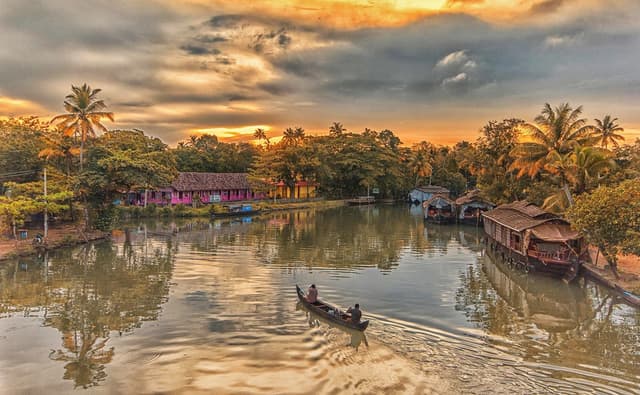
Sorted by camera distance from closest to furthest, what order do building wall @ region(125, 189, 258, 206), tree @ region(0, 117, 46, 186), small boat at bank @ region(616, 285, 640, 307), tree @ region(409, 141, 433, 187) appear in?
1. small boat at bank @ region(616, 285, 640, 307)
2. tree @ region(0, 117, 46, 186)
3. building wall @ region(125, 189, 258, 206)
4. tree @ region(409, 141, 433, 187)

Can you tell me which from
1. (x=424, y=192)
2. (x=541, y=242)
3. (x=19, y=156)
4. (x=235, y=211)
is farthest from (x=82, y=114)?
(x=424, y=192)

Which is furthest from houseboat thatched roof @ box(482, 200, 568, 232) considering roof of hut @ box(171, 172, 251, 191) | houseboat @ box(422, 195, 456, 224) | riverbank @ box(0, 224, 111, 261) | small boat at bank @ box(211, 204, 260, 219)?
roof of hut @ box(171, 172, 251, 191)

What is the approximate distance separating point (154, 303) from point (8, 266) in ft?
42.9

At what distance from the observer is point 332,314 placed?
642 inches

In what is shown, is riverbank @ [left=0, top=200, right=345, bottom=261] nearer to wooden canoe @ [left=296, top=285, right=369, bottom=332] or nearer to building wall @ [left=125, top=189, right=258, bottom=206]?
building wall @ [left=125, top=189, right=258, bottom=206]

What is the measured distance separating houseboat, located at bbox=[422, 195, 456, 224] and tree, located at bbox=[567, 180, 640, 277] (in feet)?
98.1

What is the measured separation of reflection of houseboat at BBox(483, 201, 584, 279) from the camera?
23422 millimetres

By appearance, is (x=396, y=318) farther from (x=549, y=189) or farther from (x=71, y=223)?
(x=71, y=223)

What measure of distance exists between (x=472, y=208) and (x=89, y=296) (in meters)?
42.1

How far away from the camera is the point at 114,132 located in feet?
204

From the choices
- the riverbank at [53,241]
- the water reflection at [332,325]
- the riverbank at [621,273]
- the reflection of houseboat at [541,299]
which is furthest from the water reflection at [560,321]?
the riverbank at [53,241]

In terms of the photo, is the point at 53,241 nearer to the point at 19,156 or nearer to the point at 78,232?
the point at 78,232

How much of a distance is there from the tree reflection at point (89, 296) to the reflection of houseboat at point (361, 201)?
5186 centimetres

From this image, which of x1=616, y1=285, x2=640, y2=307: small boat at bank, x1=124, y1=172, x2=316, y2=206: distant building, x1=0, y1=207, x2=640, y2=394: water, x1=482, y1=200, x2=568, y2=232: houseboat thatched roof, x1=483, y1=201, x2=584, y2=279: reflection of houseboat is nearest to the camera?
x1=0, y1=207, x2=640, y2=394: water
